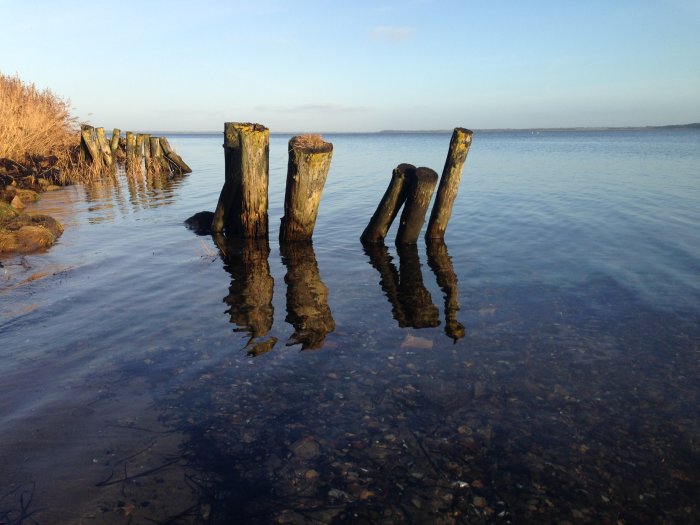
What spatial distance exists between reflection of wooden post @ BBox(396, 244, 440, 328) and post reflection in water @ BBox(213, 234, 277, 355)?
7.06 ft

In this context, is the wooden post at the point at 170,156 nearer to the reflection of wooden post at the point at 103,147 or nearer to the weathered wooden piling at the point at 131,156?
the weathered wooden piling at the point at 131,156

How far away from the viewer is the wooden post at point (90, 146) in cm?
2496

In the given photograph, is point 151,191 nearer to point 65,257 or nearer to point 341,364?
point 65,257

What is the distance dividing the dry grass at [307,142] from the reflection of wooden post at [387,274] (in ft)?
8.91

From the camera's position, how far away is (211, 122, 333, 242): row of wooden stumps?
10328 mm

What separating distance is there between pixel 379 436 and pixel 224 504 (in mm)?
1469

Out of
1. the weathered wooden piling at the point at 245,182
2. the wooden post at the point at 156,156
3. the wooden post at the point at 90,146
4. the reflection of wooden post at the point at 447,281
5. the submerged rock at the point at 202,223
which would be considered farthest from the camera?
the wooden post at the point at 156,156

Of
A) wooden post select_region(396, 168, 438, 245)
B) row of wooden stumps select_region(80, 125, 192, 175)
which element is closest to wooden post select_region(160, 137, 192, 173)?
row of wooden stumps select_region(80, 125, 192, 175)

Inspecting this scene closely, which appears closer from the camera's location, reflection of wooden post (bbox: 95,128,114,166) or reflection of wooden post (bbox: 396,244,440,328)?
reflection of wooden post (bbox: 396,244,440,328)

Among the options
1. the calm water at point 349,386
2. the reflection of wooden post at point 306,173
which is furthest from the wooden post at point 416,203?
the reflection of wooden post at point 306,173

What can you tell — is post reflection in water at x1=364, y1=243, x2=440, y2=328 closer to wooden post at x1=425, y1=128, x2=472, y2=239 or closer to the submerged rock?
wooden post at x1=425, y1=128, x2=472, y2=239

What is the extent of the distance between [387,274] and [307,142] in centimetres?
330

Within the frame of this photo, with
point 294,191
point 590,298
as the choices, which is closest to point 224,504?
point 590,298

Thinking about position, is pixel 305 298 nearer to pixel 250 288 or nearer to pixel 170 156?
pixel 250 288
